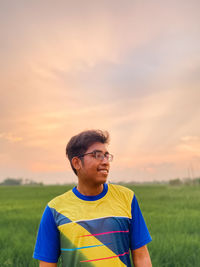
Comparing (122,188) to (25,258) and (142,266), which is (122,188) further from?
(25,258)

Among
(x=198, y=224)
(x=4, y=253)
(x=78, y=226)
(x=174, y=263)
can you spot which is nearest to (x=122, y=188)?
(x=78, y=226)

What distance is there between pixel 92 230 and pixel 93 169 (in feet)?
1.25

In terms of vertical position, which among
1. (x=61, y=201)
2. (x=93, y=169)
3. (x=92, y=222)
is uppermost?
(x=93, y=169)

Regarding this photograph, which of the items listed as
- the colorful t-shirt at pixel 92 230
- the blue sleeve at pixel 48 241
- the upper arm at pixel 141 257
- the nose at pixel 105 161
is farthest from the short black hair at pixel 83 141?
the upper arm at pixel 141 257

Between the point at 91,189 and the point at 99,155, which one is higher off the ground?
the point at 99,155

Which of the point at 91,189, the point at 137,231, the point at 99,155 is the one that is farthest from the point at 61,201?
the point at 137,231

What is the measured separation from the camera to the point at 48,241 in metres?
2.00

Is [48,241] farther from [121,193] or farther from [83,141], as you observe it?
[83,141]

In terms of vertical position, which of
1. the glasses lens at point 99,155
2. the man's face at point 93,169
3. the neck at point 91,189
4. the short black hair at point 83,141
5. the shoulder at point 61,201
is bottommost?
the shoulder at point 61,201

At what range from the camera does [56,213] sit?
2002 millimetres

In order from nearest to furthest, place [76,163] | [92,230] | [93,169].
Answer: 1. [92,230]
2. [93,169]
3. [76,163]

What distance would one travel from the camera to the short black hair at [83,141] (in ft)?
6.92

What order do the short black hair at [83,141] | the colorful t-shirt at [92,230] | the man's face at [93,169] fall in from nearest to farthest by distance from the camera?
1. the colorful t-shirt at [92,230]
2. the man's face at [93,169]
3. the short black hair at [83,141]

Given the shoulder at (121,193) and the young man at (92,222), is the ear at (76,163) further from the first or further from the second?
the shoulder at (121,193)
